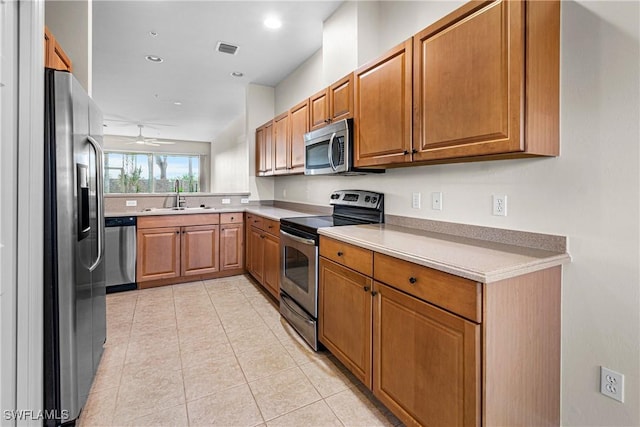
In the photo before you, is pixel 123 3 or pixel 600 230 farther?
pixel 123 3

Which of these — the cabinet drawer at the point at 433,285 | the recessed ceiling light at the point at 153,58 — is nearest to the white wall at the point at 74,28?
the recessed ceiling light at the point at 153,58

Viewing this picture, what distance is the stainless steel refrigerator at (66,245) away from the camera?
1.41 m

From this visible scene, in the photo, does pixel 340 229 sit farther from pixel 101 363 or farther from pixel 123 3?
pixel 123 3

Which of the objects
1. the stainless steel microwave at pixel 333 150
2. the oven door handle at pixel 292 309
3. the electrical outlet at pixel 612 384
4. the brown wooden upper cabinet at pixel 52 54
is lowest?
the oven door handle at pixel 292 309

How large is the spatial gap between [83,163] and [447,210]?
207cm

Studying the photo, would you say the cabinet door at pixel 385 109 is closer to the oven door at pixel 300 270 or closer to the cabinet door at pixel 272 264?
the oven door at pixel 300 270

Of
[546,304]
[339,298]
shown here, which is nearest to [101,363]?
[339,298]

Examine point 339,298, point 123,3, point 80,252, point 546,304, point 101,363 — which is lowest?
point 101,363

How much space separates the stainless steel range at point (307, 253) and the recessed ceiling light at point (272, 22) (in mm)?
1719

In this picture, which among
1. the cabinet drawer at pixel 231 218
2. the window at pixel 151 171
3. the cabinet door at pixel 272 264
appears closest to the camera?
the cabinet door at pixel 272 264

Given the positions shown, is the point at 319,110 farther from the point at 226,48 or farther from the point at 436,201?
the point at 226,48

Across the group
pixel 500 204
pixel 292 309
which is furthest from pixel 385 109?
pixel 292 309

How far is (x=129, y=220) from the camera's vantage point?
143 inches

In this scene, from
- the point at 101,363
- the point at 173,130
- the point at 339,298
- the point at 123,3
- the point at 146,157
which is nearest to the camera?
the point at 339,298
